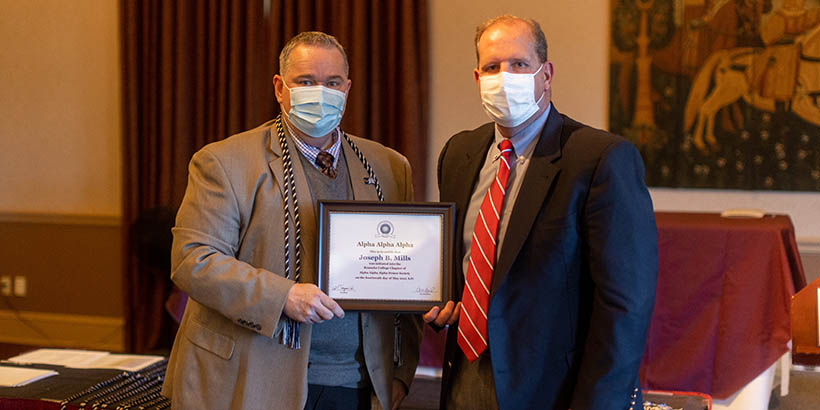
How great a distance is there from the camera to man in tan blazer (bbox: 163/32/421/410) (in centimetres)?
203

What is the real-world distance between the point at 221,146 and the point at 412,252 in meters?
0.56

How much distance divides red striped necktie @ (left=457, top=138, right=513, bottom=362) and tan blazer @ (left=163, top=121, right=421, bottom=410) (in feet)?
1.00

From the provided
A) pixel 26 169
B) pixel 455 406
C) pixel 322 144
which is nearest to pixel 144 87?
pixel 26 169

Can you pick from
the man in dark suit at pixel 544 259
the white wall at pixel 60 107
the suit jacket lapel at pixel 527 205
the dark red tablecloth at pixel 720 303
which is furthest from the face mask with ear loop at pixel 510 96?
the white wall at pixel 60 107

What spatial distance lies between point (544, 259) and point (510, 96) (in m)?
0.40

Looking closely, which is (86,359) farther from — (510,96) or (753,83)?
(753,83)

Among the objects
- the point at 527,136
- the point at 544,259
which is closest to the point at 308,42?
the point at 527,136

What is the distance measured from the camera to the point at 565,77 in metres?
5.29

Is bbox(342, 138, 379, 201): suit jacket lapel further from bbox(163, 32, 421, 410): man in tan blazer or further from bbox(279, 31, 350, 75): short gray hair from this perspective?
bbox(279, 31, 350, 75): short gray hair

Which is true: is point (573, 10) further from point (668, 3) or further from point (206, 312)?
point (206, 312)

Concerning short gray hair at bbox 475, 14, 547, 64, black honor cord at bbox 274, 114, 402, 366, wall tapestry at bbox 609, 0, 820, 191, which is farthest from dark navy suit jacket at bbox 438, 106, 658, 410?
wall tapestry at bbox 609, 0, 820, 191

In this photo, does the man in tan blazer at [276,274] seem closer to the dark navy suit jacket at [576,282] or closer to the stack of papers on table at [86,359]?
the dark navy suit jacket at [576,282]

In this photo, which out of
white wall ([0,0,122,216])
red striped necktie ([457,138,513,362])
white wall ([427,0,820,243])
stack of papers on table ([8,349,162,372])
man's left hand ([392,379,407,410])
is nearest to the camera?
red striped necktie ([457,138,513,362])

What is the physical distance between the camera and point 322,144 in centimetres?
229
